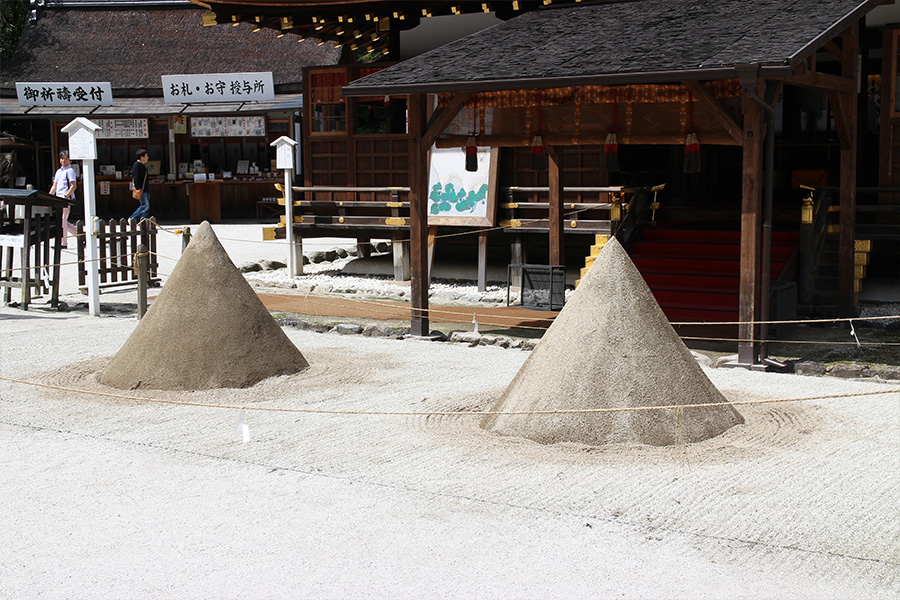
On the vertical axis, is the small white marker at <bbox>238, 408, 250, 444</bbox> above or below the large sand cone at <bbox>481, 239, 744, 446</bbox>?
below

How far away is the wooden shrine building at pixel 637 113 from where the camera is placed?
934 cm

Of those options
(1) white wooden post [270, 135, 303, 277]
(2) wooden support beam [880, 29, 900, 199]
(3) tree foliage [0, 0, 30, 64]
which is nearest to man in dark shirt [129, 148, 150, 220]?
(1) white wooden post [270, 135, 303, 277]

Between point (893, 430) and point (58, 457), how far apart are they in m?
5.59

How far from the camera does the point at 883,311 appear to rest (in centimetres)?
1220

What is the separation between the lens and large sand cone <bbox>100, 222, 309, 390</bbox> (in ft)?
27.7

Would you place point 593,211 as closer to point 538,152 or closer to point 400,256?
point 538,152

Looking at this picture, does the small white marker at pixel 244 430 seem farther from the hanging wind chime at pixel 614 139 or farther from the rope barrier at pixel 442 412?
the hanging wind chime at pixel 614 139

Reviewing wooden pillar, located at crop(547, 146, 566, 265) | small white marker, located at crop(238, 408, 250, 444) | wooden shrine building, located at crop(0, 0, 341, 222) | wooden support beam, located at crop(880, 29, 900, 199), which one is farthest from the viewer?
wooden shrine building, located at crop(0, 0, 341, 222)

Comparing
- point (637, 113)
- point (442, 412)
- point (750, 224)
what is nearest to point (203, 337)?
point (442, 412)

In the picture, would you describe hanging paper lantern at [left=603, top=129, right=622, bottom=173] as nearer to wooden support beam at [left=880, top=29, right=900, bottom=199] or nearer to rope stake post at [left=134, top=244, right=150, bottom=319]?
wooden support beam at [left=880, top=29, right=900, bottom=199]

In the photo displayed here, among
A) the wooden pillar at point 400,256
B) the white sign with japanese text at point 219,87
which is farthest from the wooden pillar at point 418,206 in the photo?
the white sign with japanese text at point 219,87

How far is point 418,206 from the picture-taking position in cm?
1131

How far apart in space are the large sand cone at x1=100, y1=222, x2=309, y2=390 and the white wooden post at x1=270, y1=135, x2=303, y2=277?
7192mm

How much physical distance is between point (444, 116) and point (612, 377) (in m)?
5.12
